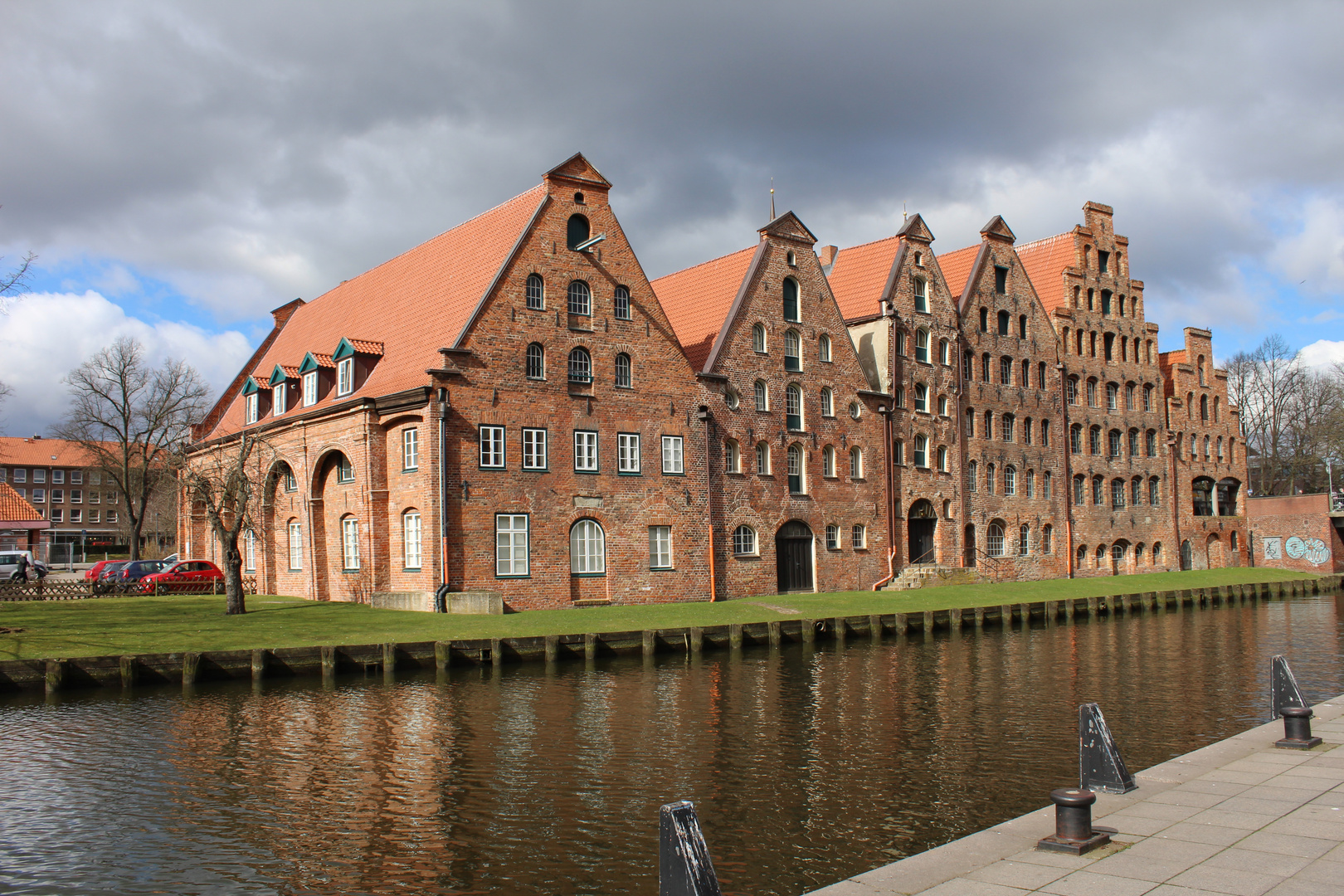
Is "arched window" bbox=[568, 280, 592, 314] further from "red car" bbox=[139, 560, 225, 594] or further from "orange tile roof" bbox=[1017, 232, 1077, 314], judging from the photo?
"orange tile roof" bbox=[1017, 232, 1077, 314]

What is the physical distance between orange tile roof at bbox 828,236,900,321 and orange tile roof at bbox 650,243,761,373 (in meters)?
5.52

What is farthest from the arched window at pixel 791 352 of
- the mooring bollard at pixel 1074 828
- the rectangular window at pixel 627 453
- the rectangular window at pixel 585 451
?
the mooring bollard at pixel 1074 828

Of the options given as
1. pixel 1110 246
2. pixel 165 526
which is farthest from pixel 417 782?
pixel 165 526

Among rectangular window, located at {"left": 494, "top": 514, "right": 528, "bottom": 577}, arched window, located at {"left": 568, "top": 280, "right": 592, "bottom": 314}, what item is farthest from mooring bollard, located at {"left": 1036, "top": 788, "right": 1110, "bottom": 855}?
arched window, located at {"left": 568, "top": 280, "right": 592, "bottom": 314}

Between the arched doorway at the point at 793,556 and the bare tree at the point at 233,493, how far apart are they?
1825cm

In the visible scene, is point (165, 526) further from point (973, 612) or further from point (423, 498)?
point (973, 612)

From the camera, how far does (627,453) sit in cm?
3350

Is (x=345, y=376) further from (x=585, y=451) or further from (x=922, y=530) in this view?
(x=922, y=530)

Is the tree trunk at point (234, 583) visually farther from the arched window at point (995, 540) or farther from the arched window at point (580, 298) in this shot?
the arched window at point (995, 540)

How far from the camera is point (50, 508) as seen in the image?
386 ft

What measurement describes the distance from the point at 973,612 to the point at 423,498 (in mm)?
17365

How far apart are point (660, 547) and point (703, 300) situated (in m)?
11.3

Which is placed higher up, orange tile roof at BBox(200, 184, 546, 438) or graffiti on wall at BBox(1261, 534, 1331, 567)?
orange tile roof at BBox(200, 184, 546, 438)

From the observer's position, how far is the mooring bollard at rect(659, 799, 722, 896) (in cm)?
622
